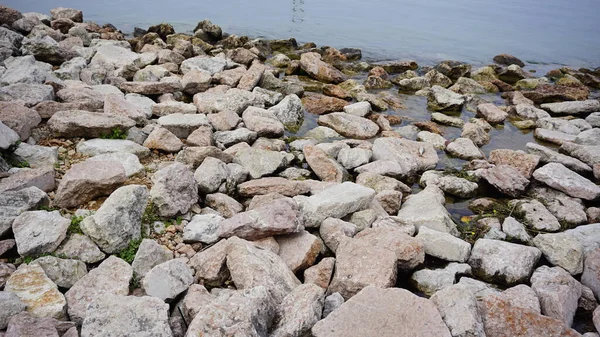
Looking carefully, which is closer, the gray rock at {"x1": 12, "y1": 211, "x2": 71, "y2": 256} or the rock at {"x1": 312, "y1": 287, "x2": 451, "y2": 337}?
the rock at {"x1": 312, "y1": 287, "x2": 451, "y2": 337}

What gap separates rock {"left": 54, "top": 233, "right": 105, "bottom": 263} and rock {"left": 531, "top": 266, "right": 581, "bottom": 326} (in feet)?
18.1

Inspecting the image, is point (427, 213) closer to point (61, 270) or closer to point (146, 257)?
point (146, 257)

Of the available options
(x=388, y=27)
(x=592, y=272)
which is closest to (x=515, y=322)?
(x=592, y=272)

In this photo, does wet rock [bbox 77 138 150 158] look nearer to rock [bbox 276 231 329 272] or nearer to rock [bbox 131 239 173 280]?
rock [bbox 131 239 173 280]

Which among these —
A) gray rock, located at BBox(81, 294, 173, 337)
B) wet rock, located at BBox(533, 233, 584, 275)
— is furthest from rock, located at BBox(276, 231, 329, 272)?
wet rock, located at BBox(533, 233, 584, 275)

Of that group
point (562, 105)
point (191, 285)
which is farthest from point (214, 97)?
point (562, 105)

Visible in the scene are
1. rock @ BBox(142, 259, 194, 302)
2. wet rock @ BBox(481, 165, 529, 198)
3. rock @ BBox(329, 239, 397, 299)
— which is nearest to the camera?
rock @ BBox(142, 259, 194, 302)

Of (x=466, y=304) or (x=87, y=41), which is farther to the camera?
(x=87, y=41)

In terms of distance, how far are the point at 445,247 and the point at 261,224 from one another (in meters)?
2.76

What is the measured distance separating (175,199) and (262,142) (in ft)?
11.2

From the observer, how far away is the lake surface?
2431cm

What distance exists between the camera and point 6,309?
139 inches

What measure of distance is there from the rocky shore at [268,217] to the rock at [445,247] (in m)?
0.02

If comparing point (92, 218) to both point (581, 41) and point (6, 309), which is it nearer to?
point (6, 309)
